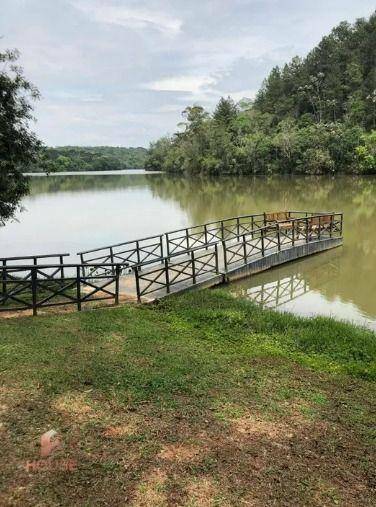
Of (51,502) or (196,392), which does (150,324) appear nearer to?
(196,392)

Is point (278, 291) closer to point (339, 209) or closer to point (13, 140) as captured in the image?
point (13, 140)

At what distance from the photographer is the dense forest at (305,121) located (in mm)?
64812

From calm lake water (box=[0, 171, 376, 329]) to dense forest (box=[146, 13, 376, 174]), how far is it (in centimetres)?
1537

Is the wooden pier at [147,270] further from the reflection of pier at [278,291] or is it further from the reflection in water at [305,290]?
the reflection of pier at [278,291]

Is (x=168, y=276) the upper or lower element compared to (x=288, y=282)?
upper

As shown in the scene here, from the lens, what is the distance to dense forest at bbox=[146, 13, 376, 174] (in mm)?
64812

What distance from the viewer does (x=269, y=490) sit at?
460 centimetres

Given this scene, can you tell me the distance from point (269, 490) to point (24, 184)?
13.0m

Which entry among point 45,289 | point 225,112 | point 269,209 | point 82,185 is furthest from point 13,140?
point 225,112

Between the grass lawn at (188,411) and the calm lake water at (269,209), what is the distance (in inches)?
175

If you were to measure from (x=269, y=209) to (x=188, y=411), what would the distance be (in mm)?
29197

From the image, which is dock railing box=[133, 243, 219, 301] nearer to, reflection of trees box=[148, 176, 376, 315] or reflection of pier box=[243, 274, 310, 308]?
reflection of pier box=[243, 274, 310, 308]

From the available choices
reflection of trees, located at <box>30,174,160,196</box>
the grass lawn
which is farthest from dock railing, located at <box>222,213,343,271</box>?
reflection of trees, located at <box>30,174,160,196</box>

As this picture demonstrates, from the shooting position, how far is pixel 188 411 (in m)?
6.09
